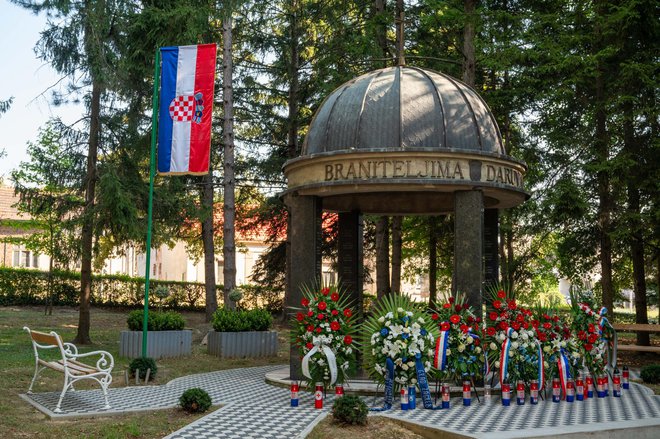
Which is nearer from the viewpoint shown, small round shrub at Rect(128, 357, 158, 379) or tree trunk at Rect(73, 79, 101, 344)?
small round shrub at Rect(128, 357, 158, 379)

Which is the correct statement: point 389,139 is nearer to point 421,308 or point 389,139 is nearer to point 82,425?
point 421,308

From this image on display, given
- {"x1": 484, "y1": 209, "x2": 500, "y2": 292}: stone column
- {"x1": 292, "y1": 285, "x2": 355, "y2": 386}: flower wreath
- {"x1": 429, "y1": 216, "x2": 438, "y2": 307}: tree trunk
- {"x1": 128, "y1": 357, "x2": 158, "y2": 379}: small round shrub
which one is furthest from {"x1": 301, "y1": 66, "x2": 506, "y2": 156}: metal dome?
{"x1": 429, "y1": 216, "x2": 438, "y2": 307}: tree trunk

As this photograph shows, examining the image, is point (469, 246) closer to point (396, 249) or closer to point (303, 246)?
point (303, 246)

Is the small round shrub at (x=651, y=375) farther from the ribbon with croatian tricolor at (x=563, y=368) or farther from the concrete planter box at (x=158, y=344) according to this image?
the concrete planter box at (x=158, y=344)

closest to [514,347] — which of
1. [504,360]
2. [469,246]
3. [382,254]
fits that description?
[504,360]

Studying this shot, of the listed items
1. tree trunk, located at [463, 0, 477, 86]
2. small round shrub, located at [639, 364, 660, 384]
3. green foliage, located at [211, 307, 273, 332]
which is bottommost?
small round shrub, located at [639, 364, 660, 384]

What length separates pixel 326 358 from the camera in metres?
10.8

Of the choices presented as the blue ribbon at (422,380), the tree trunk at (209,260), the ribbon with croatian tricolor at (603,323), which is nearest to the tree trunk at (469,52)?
the ribbon with croatian tricolor at (603,323)

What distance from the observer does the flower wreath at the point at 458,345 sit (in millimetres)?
10453

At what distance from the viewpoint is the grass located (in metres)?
8.58

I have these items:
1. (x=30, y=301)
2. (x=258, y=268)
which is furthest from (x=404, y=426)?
(x=30, y=301)

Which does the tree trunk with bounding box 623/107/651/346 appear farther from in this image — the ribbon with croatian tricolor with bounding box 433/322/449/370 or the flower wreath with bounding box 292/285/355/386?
the flower wreath with bounding box 292/285/355/386

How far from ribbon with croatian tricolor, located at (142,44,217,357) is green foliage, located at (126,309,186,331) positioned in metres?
3.47

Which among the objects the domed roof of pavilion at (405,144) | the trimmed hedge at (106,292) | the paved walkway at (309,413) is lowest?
the paved walkway at (309,413)
